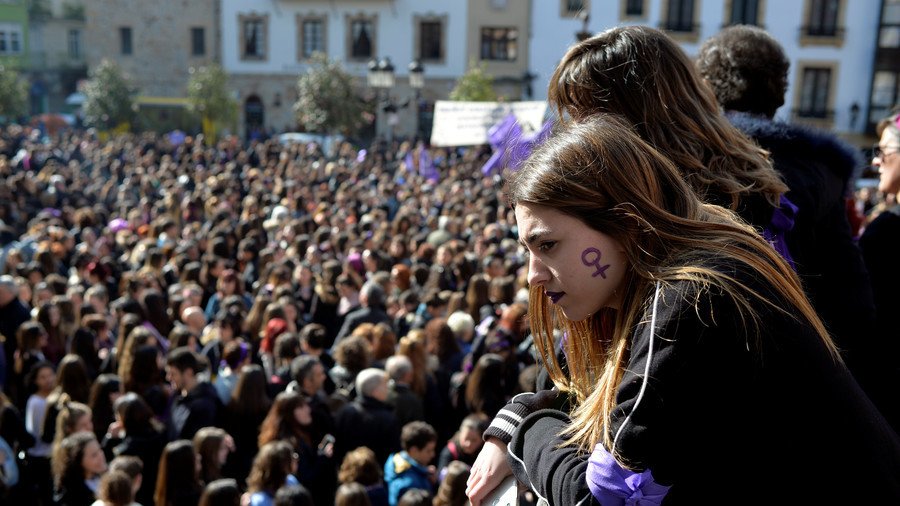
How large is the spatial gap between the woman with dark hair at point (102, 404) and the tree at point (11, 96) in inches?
1470

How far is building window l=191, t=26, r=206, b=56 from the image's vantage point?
1549 inches

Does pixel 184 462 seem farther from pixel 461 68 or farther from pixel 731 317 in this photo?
pixel 461 68

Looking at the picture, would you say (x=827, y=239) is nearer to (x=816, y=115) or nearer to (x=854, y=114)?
(x=854, y=114)

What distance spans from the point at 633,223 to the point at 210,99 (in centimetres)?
3435

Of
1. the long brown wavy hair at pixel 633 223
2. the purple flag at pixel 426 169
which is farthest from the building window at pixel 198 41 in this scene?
the long brown wavy hair at pixel 633 223

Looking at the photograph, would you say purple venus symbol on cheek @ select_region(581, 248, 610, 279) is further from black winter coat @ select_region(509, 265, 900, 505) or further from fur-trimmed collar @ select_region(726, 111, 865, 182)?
fur-trimmed collar @ select_region(726, 111, 865, 182)

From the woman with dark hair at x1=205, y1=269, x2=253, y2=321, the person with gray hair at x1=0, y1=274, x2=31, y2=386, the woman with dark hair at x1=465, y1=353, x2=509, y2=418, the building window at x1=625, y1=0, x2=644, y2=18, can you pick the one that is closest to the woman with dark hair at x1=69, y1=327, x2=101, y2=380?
the person with gray hair at x1=0, y1=274, x2=31, y2=386

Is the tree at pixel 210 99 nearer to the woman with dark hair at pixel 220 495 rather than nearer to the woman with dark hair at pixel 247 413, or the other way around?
the woman with dark hair at pixel 247 413

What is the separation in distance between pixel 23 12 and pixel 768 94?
178ft

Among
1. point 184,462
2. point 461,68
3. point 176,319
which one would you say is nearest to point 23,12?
point 461,68

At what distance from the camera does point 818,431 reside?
1.33 meters

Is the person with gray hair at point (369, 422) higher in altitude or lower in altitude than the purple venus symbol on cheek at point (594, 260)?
lower

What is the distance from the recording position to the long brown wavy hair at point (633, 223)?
4.68ft

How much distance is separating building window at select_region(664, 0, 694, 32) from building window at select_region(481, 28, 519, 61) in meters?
6.17
